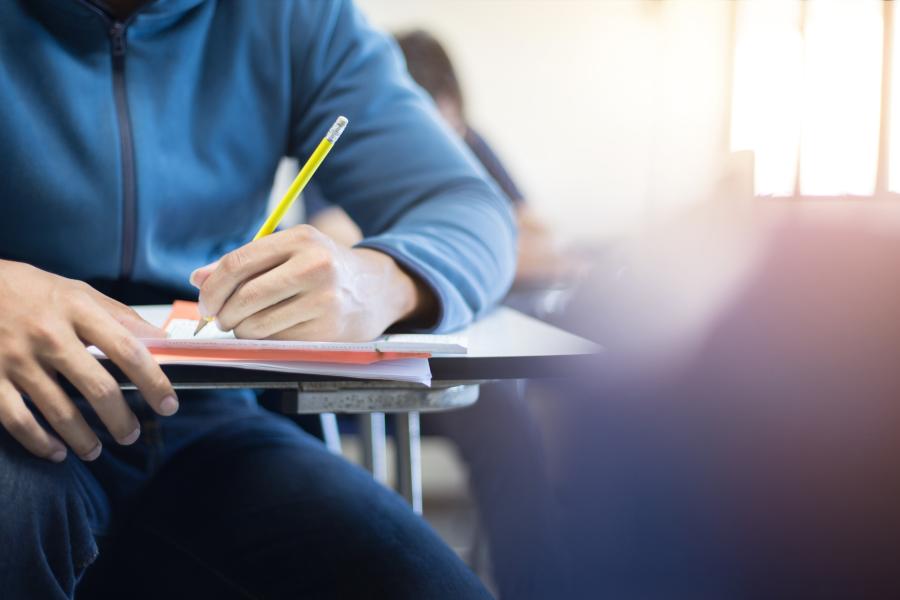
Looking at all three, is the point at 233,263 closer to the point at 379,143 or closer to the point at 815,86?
the point at 379,143

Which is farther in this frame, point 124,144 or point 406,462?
point 406,462

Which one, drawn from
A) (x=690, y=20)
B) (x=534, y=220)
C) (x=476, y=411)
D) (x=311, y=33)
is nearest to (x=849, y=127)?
(x=690, y=20)

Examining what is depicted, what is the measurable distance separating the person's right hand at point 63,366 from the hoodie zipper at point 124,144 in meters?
0.28

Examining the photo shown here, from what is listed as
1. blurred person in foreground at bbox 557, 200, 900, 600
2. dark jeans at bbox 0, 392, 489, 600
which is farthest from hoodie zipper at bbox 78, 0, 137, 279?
blurred person in foreground at bbox 557, 200, 900, 600

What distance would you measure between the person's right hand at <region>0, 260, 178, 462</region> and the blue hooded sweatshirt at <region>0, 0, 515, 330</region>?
265 millimetres

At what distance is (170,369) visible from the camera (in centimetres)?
47

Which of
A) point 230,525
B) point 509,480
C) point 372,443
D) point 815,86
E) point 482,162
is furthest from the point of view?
point 815,86

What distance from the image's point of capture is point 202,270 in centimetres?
57

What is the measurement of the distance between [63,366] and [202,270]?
4.8 inches

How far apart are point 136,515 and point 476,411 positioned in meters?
0.78

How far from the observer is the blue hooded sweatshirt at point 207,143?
2.47 ft

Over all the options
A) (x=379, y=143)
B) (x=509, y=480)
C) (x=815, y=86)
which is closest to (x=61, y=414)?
(x=379, y=143)

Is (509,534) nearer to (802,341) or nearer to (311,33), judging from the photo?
(311,33)

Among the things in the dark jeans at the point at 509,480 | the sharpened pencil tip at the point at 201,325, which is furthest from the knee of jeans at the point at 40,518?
the dark jeans at the point at 509,480
